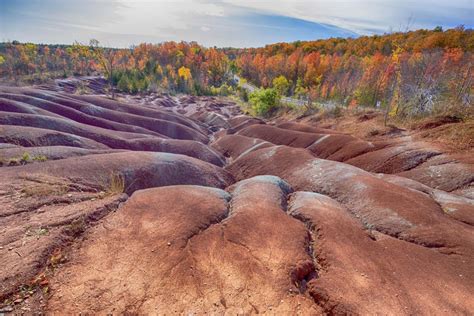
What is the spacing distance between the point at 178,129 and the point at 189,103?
43935 millimetres

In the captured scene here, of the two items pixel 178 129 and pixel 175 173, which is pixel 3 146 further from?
pixel 178 129

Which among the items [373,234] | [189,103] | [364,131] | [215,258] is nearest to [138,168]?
[215,258]

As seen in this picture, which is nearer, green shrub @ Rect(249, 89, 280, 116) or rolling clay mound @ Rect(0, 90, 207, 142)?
rolling clay mound @ Rect(0, 90, 207, 142)

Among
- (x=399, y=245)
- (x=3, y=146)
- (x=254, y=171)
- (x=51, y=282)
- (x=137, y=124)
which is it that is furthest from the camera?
(x=137, y=124)

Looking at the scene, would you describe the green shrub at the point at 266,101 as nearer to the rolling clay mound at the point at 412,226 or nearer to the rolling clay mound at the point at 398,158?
the rolling clay mound at the point at 398,158

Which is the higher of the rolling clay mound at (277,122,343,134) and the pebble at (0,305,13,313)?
the pebble at (0,305,13,313)

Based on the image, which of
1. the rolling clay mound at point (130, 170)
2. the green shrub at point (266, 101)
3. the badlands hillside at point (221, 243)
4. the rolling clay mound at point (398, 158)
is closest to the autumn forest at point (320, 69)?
the green shrub at point (266, 101)

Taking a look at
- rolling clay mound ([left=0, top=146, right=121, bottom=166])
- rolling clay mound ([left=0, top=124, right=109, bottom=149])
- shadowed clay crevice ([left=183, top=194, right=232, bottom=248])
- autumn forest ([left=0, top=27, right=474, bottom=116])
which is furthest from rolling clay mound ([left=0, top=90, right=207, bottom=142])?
autumn forest ([left=0, top=27, right=474, bottom=116])

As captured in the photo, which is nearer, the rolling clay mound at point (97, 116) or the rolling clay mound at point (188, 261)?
the rolling clay mound at point (188, 261)

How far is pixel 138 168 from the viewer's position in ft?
54.8

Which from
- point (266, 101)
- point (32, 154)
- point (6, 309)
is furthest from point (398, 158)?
point (266, 101)

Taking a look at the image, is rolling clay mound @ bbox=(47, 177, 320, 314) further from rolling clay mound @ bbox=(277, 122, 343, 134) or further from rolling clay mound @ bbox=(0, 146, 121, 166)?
rolling clay mound @ bbox=(277, 122, 343, 134)

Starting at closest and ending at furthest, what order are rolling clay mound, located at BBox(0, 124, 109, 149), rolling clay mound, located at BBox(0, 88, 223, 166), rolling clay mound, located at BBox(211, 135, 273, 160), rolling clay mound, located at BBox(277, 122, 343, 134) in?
1. rolling clay mound, located at BBox(0, 124, 109, 149)
2. rolling clay mound, located at BBox(0, 88, 223, 166)
3. rolling clay mound, located at BBox(211, 135, 273, 160)
4. rolling clay mound, located at BBox(277, 122, 343, 134)

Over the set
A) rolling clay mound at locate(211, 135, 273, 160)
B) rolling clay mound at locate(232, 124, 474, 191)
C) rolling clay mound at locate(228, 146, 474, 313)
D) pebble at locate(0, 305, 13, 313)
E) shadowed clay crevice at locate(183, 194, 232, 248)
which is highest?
pebble at locate(0, 305, 13, 313)
